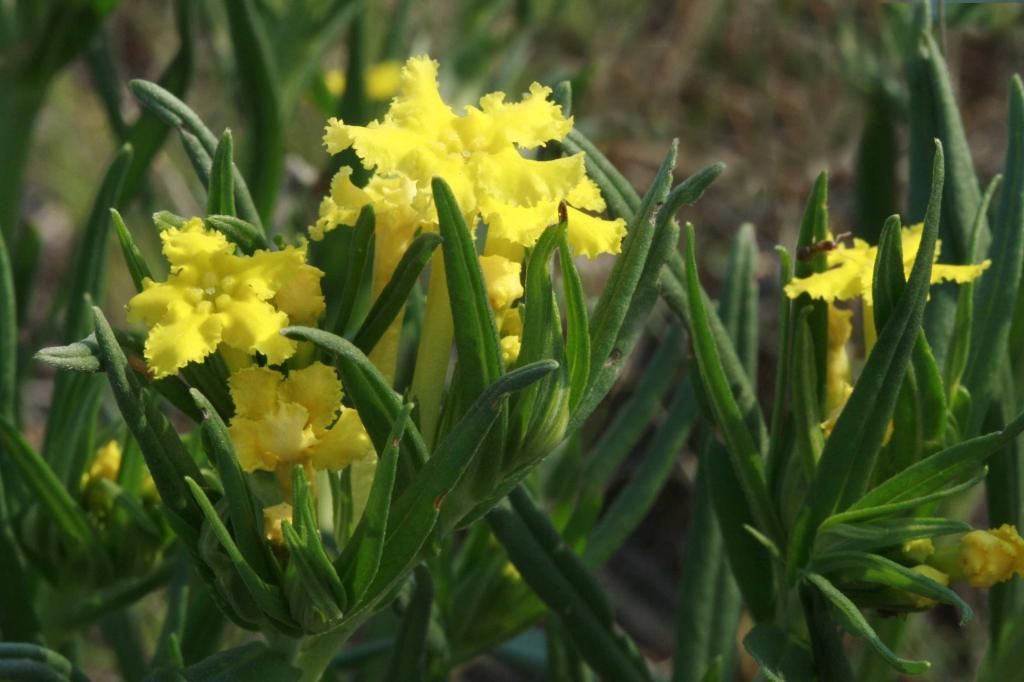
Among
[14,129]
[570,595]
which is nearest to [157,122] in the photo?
[14,129]

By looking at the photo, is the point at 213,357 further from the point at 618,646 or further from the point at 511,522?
the point at 618,646

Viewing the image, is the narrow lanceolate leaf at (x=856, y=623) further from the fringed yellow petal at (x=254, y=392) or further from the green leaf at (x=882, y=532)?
the fringed yellow petal at (x=254, y=392)

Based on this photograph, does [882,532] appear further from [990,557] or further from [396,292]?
[396,292]

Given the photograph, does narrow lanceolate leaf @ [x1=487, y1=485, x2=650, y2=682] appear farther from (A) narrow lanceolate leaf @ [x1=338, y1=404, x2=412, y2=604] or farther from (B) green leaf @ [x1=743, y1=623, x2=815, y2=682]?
(A) narrow lanceolate leaf @ [x1=338, y1=404, x2=412, y2=604]

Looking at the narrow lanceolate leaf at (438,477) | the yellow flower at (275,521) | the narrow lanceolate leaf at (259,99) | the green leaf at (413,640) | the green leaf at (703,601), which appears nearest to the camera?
the narrow lanceolate leaf at (438,477)

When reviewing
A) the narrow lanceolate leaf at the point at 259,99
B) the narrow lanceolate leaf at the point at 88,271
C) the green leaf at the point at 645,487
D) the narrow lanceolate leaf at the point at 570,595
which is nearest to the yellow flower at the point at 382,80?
the narrow lanceolate leaf at the point at 259,99

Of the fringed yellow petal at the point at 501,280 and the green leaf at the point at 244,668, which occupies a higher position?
the fringed yellow petal at the point at 501,280

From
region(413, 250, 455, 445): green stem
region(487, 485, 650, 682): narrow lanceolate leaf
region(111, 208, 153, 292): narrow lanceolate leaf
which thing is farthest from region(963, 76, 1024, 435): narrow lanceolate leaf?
region(111, 208, 153, 292): narrow lanceolate leaf
